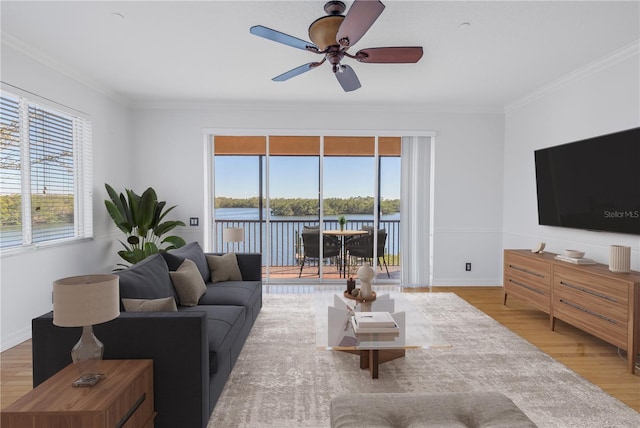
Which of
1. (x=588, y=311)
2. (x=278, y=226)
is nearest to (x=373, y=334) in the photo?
Result: (x=588, y=311)

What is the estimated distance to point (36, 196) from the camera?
12.4 ft

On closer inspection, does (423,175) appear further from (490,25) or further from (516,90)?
(490,25)

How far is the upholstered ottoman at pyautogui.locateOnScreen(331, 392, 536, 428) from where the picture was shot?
4.91 ft

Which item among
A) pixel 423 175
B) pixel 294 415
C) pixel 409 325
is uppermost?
pixel 423 175

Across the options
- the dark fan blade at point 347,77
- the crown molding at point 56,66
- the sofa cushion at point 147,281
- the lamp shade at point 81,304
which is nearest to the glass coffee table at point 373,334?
the sofa cushion at point 147,281

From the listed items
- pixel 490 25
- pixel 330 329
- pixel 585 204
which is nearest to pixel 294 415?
pixel 330 329

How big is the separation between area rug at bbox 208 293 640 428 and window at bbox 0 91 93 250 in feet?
8.19

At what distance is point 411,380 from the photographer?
2.79 metres

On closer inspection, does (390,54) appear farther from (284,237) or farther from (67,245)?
(284,237)

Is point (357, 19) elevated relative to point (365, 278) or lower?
elevated

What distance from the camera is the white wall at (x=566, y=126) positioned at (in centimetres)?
357

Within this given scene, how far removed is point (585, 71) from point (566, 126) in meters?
0.62

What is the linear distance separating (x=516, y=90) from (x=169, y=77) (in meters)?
4.49

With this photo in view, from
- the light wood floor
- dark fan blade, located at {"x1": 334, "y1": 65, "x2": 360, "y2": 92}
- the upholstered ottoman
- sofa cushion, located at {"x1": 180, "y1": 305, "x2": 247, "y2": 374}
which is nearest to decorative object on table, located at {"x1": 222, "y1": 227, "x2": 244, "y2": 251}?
sofa cushion, located at {"x1": 180, "y1": 305, "x2": 247, "y2": 374}
